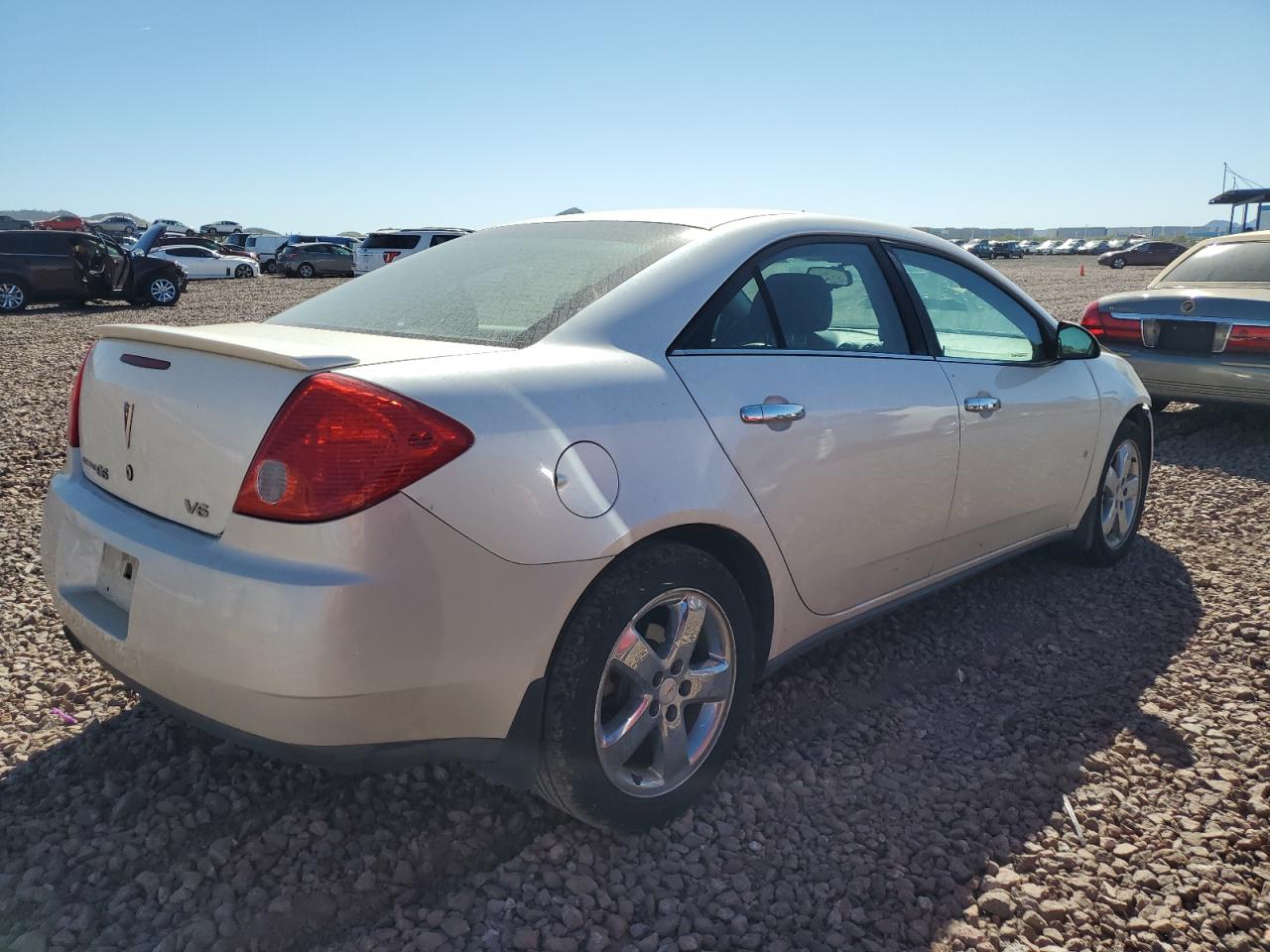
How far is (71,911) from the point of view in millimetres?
2221

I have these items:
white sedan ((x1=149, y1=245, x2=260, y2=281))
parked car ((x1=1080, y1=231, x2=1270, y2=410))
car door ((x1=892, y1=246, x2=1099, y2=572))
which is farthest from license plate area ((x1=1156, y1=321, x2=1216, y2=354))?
white sedan ((x1=149, y1=245, x2=260, y2=281))

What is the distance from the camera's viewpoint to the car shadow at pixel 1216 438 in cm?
684

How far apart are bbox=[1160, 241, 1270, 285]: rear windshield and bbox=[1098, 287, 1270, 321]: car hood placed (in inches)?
13.4

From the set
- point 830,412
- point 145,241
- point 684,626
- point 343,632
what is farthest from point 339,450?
point 145,241

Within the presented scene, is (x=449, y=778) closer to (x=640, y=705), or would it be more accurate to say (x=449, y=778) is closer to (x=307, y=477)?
(x=640, y=705)

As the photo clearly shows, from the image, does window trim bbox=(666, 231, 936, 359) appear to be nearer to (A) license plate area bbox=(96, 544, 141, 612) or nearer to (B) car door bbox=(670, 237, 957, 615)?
(B) car door bbox=(670, 237, 957, 615)

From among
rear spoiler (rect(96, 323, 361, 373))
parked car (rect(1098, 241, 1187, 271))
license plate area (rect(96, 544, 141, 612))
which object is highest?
parked car (rect(1098, 241, 1187, 271))

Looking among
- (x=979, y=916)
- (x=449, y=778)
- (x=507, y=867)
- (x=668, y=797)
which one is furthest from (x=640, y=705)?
(x=979, y=916)

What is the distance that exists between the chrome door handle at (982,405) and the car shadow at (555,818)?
37.3 inches

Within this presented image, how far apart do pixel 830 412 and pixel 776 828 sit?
1.14 metres

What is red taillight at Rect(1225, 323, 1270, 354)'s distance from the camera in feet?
22.3

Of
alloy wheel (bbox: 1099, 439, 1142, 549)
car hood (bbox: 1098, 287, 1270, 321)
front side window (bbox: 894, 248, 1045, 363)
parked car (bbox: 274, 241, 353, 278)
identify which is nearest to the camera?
front side window (bbox: 894, 248, 1045, 363)

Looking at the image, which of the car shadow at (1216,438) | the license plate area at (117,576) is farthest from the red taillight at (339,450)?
the car shadow at (1216,438)

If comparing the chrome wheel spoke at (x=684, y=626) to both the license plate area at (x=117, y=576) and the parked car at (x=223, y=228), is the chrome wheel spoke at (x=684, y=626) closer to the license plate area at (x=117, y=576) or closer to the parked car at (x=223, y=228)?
the license plate area at (x=117, y=576)
